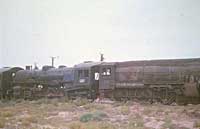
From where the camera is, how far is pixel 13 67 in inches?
1024

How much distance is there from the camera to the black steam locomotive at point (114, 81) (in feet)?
56.9

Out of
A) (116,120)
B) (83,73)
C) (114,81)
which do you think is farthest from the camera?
(83,73)

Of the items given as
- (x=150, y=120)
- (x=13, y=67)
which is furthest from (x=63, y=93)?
(x=150, y=120)

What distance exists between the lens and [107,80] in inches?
792

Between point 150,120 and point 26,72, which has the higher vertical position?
point 26,72

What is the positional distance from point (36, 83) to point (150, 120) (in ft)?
43.9

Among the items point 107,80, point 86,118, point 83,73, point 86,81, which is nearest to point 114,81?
point 107,80

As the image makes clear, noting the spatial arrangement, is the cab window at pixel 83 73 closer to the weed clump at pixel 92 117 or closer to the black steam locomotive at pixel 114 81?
the black steam locomotive at pixel 114 81

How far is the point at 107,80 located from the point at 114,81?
1.58 ft

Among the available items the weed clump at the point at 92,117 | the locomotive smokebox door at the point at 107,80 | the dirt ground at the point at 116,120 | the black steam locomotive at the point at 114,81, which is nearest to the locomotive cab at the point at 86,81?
the black steam locomotive at the point at 114,81

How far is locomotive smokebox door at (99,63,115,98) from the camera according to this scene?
19969 millimetres

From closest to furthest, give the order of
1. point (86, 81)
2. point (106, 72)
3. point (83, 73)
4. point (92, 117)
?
1. point (92, 117)
2. point (106, 72)
3. point (86, 81)
4. point (83, 73)

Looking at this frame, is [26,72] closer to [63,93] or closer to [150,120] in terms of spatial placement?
[63,93]

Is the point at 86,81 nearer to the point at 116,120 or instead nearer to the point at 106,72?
the point at 106,72
